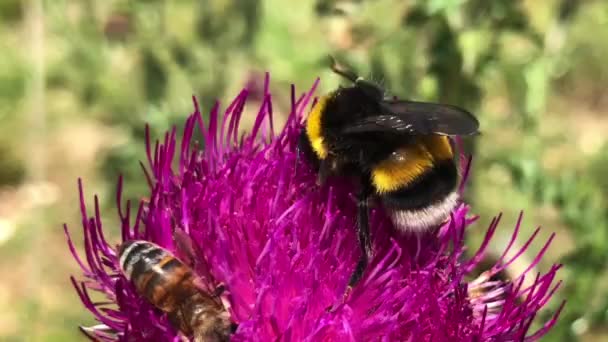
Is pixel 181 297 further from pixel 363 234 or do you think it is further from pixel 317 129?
pixel 317 129

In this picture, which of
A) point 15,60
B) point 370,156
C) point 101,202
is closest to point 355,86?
point 370,156

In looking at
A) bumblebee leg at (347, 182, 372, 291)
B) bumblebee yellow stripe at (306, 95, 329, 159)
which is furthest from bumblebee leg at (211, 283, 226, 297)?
bumblebee yellow stripe at (306, 95, 329, 159)

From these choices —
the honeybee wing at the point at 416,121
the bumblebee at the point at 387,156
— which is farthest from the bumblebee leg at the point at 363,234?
the honeybee wing at the point at 416,121

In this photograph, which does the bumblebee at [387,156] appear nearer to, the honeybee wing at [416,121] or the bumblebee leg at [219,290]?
the honeybee wing at [416,121]

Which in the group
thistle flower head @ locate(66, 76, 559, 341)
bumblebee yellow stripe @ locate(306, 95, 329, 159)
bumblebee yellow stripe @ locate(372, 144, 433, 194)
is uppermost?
bumblebee yellow stripe @ locate(306, 95, 329, 159)

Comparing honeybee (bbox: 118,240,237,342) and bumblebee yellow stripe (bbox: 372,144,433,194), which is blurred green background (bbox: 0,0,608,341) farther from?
honeybee (bbox: 118,240,237,342)

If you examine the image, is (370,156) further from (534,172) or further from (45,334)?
(45,334)
